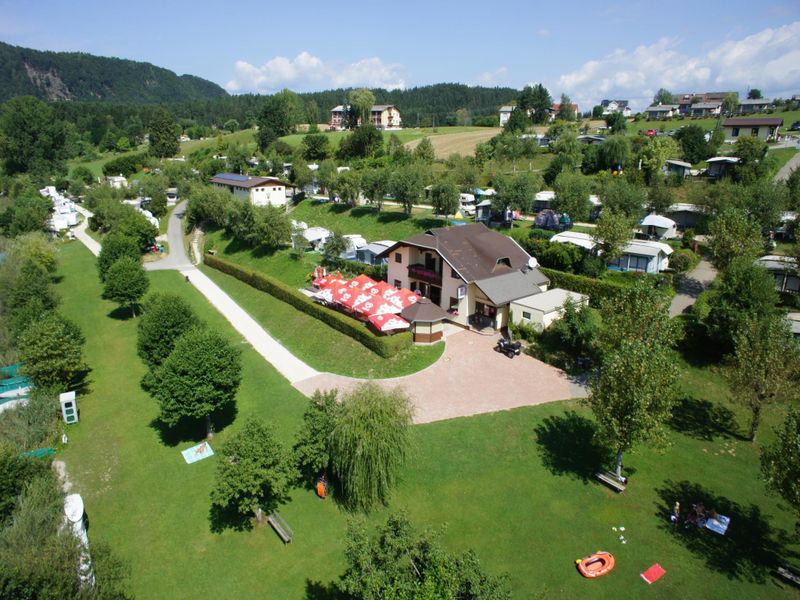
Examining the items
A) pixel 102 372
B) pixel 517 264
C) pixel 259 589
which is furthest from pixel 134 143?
pixel 259 589

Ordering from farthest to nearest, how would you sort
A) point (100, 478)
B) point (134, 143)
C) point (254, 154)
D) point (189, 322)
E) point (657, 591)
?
point (134, 143) → point (254, 154) → point (189, 322) → point (100, 478) → point (657, 591)

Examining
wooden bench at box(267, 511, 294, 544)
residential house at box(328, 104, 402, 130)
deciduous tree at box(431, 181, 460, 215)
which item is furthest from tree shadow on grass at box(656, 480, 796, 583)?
residential house at box(328, 104, 402, 130)

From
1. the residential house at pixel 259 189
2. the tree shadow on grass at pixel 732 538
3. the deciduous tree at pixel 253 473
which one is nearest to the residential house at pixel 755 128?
the residential house at pixel 259 189

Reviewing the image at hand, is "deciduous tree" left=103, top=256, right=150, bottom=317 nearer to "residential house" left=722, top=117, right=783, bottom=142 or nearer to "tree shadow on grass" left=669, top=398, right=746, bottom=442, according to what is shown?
"tree shadow on grass" left=669, top=398, right=746, bottom=442

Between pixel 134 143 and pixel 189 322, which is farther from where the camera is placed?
pixel 134 143

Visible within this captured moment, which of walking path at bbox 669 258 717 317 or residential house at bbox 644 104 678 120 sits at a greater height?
residential house at bbox 644 104 678 120

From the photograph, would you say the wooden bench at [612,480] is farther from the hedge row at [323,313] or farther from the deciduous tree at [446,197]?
the deciduous tree at [446,197]

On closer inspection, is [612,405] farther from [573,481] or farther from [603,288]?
[603,288]
